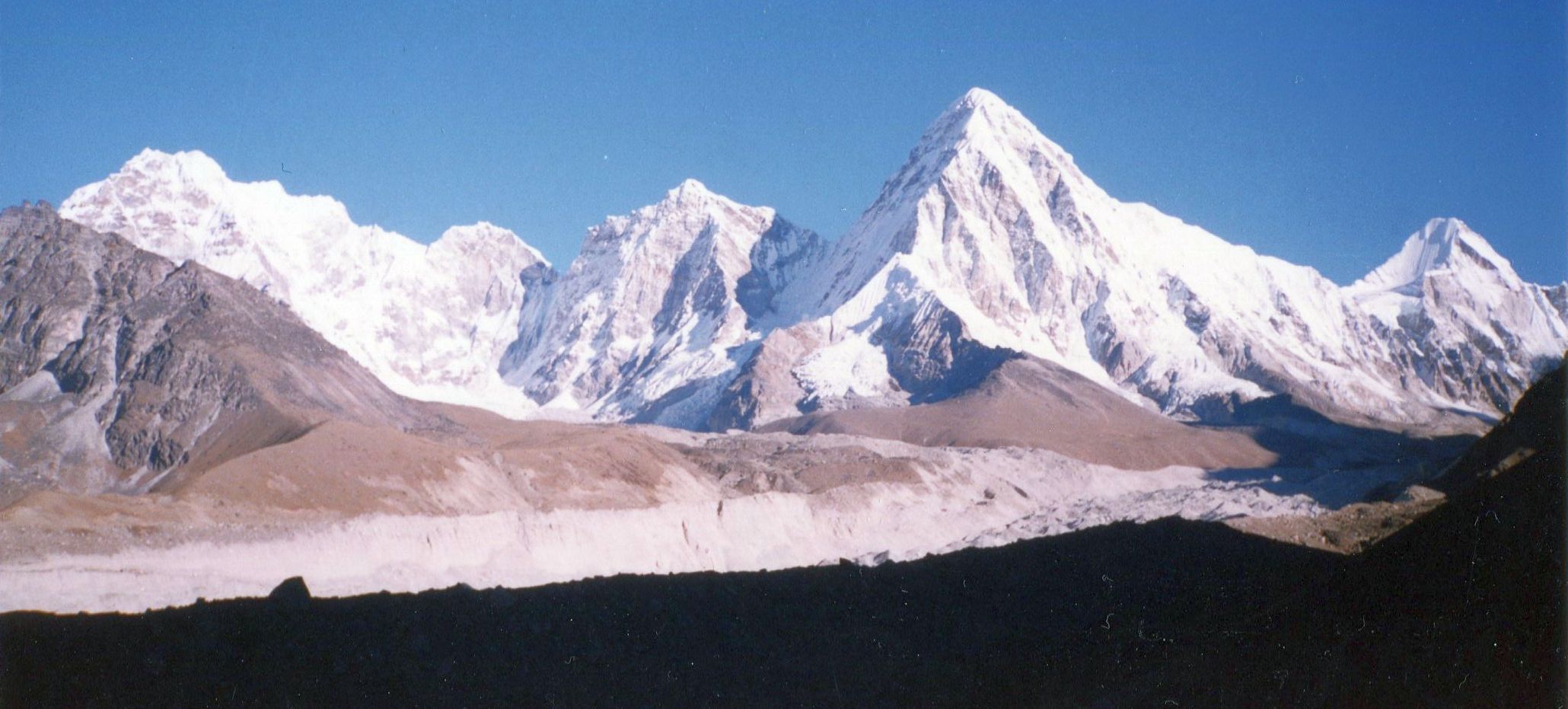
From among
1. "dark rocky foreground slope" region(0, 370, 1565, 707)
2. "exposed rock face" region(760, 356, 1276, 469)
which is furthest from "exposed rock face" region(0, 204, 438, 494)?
"exposed rock face" region(760, 356, 1276, 469)

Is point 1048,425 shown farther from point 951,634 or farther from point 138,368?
point 951,634

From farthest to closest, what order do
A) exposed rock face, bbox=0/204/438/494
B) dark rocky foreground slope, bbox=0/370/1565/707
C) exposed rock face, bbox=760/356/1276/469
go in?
exposed rock face, bbox=760/356/1276/469 → exposed rock face, bbox=0/204/438/494 → dark rocky foreground slope, bbox=0/370/1565/707

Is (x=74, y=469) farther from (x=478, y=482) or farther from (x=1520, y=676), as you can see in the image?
(x=1520, y=676)

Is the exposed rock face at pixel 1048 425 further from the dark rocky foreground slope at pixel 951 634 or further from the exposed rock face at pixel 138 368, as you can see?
the dark rocky foreground slope at pixel 951 634

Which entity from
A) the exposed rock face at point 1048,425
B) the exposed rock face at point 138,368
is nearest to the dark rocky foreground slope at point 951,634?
the exposed rock face at point 138,368

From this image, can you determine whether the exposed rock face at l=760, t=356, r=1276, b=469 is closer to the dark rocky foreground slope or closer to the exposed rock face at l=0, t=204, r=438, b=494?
the exposed rock face at l=0, t=204, r=438, b=494

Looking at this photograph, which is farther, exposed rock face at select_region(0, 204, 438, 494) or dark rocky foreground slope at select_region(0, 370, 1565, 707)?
exposed rock face at select_region(0, 204, 438, 494)
